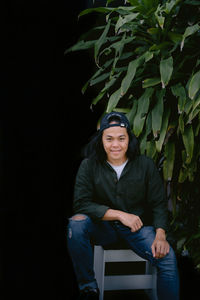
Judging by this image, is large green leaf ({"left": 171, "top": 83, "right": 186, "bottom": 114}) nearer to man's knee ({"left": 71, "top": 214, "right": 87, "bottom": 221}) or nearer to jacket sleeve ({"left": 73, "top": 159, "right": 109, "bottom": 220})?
jacket sleeve ({"left": 73, "top": 159, "right": 109, "bottom": 220})

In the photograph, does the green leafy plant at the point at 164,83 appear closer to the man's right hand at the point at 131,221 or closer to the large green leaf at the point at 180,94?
the large green leaf at the point at 180,94

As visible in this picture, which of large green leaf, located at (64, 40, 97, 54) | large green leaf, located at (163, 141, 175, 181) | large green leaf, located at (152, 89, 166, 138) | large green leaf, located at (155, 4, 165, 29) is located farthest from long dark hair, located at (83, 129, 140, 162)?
large green leaf, located at (64, 40, 97, 54)

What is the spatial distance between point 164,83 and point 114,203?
552mm

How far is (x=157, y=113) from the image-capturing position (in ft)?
4.96

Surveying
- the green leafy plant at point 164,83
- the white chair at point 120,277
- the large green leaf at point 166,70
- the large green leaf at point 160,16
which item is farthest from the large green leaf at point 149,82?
the white chair at point 120,277

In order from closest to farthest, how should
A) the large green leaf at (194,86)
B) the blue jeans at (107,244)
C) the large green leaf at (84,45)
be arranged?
the blue jeans at (107,244) → the large green leaf at (194,86) → the large green leaf at (84,45)

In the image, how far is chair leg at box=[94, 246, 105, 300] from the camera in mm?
1286

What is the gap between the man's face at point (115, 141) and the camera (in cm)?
125

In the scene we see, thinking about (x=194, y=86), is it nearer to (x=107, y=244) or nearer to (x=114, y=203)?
(x=114, y=203)

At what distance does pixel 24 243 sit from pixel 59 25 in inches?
50.7

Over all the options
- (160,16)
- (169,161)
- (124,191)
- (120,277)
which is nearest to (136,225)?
(124,191)

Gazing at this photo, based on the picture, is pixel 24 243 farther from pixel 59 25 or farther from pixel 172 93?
pixel 59 25

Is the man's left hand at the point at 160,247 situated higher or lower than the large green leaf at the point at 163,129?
lower

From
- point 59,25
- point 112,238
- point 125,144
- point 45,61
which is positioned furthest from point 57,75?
point 112,238
